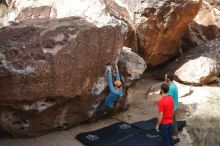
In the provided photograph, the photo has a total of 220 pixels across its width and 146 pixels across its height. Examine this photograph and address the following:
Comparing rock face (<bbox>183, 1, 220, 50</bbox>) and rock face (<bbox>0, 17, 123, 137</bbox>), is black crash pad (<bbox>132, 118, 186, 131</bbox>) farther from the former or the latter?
rock face (<bbox>183, 1, 220, 50</bbox>)

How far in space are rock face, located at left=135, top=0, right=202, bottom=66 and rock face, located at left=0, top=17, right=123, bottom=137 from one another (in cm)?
273

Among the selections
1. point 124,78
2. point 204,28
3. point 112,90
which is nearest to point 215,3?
point 204,28

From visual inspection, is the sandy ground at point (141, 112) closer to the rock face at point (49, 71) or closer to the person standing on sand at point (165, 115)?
the rock face at point (49, 71)

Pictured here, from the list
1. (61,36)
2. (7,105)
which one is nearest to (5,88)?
(7,105)

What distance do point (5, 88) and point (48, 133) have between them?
1.35 metres

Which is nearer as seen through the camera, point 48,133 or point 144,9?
point 48,133

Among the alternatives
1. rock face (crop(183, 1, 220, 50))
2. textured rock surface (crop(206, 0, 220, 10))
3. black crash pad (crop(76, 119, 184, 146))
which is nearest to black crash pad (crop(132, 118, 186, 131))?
black crash pad (crop(76, 119, 184, 146))

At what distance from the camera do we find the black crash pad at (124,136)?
7.40m

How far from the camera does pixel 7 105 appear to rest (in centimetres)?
725


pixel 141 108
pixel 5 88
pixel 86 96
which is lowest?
pixel 141 108

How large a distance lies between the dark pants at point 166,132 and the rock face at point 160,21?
437 centimetres

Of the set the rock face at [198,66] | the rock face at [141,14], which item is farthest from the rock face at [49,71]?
the rock face at [198,66]

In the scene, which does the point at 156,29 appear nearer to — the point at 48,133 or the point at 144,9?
the point at 144,9

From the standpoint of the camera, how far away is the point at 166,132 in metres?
6.86
